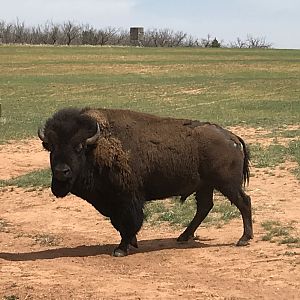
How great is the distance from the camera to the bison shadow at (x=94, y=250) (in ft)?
31.2

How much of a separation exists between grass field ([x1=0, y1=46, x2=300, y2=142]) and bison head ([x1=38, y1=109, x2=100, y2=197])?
44.2 feet

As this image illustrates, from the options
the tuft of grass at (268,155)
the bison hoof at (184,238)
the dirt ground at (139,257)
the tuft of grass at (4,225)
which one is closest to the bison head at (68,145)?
the dirt ground at (139,257)

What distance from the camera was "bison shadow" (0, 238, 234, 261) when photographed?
9.51 metres

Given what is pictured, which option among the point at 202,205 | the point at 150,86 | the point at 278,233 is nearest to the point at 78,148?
the point at 202,205

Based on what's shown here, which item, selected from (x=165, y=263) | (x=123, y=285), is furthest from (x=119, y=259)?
(x=123, y=285)

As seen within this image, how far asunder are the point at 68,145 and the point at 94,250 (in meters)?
1.66

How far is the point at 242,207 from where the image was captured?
10.1 metres

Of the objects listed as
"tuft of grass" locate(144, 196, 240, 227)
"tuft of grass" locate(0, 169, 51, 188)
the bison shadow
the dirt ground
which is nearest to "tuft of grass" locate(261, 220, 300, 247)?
the dirt ground

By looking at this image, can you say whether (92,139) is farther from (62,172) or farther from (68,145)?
(62,172)

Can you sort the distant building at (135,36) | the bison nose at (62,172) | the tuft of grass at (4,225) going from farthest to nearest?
the distant building at (135,36) → the tuft of grass at (4,225) → the bison nose at (62,172)

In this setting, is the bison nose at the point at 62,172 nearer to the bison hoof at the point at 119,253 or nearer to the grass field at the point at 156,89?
the bison hoof at the point at 119,253

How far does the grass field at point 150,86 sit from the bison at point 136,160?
1328 cm

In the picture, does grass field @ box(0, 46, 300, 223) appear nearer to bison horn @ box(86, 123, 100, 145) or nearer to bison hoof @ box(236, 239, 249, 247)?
bison hoof @ box(236, 239, 249, 247)

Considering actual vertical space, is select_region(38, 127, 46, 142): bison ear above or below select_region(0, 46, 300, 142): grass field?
above
